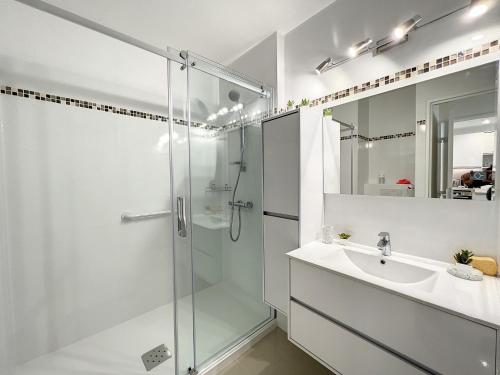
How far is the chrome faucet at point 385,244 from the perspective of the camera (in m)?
1.26

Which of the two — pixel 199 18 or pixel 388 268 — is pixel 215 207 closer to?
pixel 388 268

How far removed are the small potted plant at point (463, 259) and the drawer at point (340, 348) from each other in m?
0.51

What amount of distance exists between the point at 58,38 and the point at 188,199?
1519 millimetres

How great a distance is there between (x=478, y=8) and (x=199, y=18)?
171cm

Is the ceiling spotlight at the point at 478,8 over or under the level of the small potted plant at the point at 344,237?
over

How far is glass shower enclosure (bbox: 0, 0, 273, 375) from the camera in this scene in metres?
1.46

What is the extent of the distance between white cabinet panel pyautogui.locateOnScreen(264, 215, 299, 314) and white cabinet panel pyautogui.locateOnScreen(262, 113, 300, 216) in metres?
0.10

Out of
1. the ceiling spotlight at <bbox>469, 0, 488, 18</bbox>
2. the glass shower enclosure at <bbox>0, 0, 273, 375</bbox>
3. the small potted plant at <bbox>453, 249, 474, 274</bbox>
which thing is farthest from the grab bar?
the ceiling spotlight at <bbox>469, 0, 488, 18</bbox>

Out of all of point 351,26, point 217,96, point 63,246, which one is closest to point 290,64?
point 351,26

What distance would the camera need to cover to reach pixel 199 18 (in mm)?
1741

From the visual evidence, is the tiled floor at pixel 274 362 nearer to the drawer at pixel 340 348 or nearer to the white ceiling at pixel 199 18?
the drawer at pixel 340 348

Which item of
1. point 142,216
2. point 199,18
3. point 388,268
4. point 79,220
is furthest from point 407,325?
point 199,18

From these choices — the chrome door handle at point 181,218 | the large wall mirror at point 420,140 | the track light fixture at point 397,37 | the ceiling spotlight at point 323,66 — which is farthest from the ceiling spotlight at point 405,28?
the chrome door handle at point 181,218

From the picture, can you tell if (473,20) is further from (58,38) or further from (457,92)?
(58,38)
